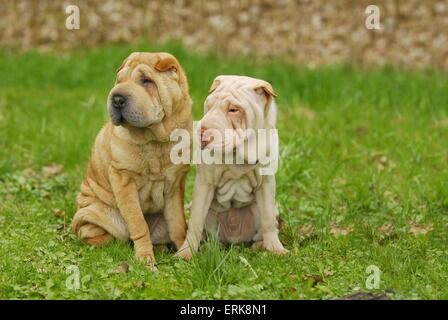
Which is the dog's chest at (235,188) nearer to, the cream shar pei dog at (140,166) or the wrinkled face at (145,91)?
the cream shar pei dog at (140,166)

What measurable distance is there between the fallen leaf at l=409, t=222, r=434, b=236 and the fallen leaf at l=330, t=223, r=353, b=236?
442 mm

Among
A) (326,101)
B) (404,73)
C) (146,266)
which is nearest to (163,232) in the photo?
(146,266)

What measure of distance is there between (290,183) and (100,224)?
7.01ft

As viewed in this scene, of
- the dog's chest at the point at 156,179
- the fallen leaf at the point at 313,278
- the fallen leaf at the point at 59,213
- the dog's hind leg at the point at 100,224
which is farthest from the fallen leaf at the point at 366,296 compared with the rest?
the fallen leaf at the point at 59,213

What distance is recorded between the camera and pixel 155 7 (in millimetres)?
11562

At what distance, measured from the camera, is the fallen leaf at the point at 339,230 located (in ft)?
19.8

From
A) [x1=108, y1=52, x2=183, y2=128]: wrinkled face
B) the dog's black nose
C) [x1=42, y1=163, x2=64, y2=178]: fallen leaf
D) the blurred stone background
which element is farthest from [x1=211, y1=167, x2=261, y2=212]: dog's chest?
the blurred stone background

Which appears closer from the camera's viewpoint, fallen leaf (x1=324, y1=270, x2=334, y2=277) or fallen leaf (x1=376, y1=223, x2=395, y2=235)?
fallen leaf (x1=324, y1=270, x2=334, y2=277)

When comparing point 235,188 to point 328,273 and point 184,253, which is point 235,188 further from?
point 328,273

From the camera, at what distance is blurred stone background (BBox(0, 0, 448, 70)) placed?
437 inches

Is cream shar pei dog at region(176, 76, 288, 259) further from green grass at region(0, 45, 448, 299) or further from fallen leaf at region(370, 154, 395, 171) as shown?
fallen leaf at region(370, 154, 395, 171)

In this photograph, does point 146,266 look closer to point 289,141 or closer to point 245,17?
point 289,141

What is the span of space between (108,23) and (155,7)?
0.68 meters

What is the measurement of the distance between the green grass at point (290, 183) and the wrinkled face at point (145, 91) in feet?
2.83
